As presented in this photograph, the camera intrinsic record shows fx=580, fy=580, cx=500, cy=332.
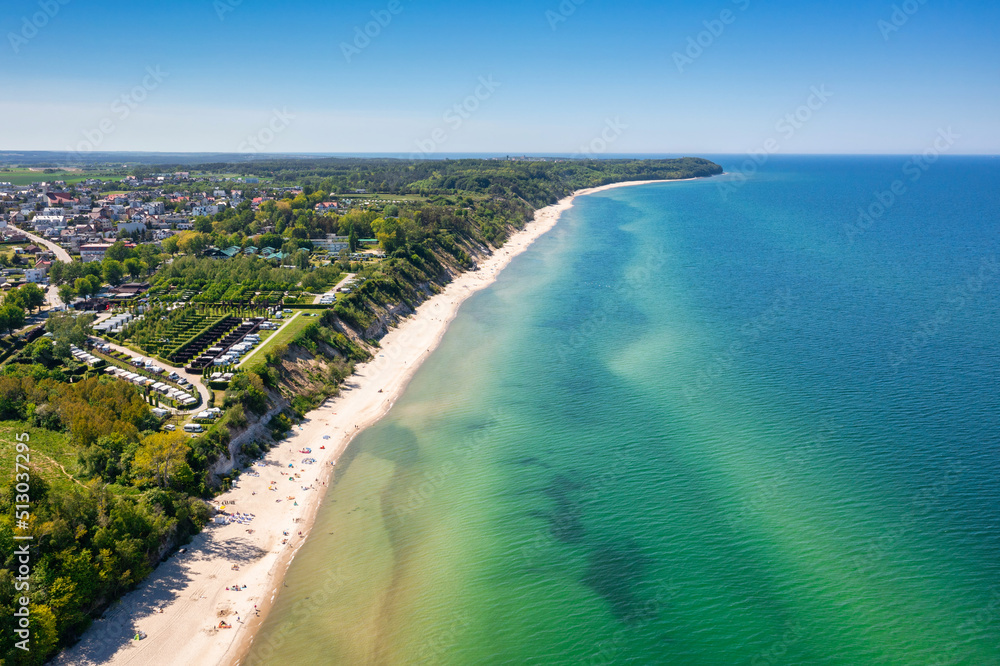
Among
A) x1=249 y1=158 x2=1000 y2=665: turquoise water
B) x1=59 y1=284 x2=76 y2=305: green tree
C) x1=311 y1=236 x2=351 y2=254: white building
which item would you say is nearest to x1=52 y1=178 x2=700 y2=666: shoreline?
x1=249 y1=158 x2=1000 y2=665: turquoise water

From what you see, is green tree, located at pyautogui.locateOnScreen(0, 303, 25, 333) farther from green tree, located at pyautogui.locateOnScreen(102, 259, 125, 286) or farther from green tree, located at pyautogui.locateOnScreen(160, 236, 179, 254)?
green tree, located at pyautogui.locateOnScreen(160, 236, 179, 254)

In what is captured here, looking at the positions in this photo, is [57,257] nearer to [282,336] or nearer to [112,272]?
[112,272]

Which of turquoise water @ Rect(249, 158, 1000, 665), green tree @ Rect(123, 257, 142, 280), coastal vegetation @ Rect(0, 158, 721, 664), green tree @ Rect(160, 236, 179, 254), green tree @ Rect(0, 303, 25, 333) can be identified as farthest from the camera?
green tree @ Rect(160, 236, 179, 254)

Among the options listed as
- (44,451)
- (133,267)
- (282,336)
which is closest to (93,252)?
(133,267)

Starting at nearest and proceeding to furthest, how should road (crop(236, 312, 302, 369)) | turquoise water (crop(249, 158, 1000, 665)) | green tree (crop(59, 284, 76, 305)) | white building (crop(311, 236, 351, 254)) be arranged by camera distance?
turquoise water (crop(249, 158, 1000, 665))
road (crop(236, 312, 302, 369))
green tree (crop(59, 284, 76, 305))
white building (crop(311, 236, 351, 254))

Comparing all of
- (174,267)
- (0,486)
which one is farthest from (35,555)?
(174,267)

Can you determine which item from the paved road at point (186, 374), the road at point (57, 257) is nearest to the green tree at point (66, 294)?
the road at point (57, 257)

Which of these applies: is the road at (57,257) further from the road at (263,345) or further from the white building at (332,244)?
the white building at (332,244)
